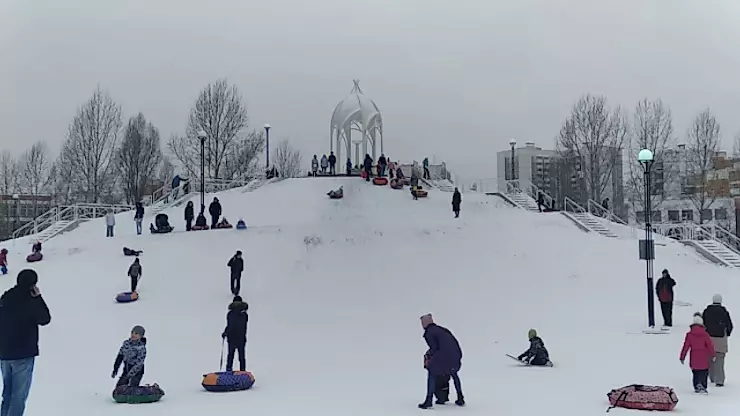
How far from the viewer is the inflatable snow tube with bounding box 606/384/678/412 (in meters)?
9.81

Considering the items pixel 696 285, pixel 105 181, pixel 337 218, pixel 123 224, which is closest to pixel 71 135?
pixel 105 181

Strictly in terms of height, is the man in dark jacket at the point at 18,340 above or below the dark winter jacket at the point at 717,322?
above

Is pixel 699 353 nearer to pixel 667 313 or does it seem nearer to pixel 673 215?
pixel 667 313

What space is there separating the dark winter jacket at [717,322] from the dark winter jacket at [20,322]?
9715 mm

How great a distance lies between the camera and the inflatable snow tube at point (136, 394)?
10.6 m

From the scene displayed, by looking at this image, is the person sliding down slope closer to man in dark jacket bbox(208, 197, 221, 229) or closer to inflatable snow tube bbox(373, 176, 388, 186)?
man in dark jacket bbox(208, 197, 221, 229)

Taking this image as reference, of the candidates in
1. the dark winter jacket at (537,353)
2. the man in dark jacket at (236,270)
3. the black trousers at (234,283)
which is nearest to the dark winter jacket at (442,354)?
the dark winter jacket at (537,353)

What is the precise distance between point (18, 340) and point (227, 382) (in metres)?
4.77

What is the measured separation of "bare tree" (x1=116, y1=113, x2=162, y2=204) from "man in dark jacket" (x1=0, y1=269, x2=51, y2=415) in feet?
178

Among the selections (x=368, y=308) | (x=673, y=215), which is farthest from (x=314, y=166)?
(x=673, y=215)

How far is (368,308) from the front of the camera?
20812 millimetres

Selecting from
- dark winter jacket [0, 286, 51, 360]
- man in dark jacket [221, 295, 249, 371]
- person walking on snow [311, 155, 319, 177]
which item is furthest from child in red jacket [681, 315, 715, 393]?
person walking on snow [311, 155, 319, 177]

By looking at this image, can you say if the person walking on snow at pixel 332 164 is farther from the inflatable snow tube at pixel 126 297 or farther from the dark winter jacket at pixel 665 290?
the dark winter jacket at pixel 665 290

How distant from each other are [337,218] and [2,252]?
1389 cm
